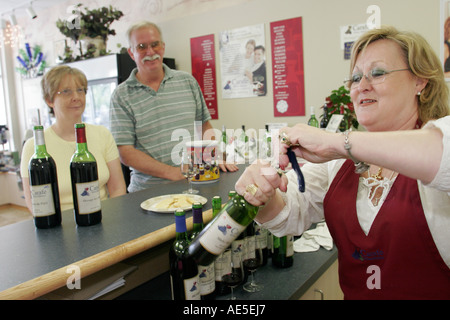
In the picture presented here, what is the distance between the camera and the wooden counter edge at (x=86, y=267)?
759 mm

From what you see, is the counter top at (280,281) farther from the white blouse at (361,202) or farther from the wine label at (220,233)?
the wine label at (220,233)

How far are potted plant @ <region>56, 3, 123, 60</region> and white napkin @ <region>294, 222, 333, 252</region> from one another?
3.06 m

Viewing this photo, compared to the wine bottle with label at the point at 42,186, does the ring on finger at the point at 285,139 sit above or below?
above

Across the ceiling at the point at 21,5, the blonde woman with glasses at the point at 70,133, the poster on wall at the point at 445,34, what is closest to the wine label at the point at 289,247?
the blonde woman with glasses at the point at 70,133

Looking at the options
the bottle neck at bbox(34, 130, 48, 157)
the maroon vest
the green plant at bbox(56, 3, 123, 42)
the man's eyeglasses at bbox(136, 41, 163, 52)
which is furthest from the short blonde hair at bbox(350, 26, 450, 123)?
the green plant at bbox(56, 3, 123, 42)

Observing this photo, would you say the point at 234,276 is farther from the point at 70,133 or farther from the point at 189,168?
the point at 70,133

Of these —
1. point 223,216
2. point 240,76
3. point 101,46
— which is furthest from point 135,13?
point 223,216

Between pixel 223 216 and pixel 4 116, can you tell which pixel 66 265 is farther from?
pixel 4 116

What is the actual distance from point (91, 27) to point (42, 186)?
3.02 meters

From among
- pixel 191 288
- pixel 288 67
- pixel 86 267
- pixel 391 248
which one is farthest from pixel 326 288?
pixel 288 67

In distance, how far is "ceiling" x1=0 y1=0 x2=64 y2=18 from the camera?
16.7ft

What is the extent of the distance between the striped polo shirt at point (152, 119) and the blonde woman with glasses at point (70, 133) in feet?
0.73

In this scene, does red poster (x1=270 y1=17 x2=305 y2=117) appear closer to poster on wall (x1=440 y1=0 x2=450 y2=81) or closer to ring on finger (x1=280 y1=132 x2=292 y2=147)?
poster on wall (x1=440 y1=0 x2=450 y2=81)

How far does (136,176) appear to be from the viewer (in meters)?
2.41
